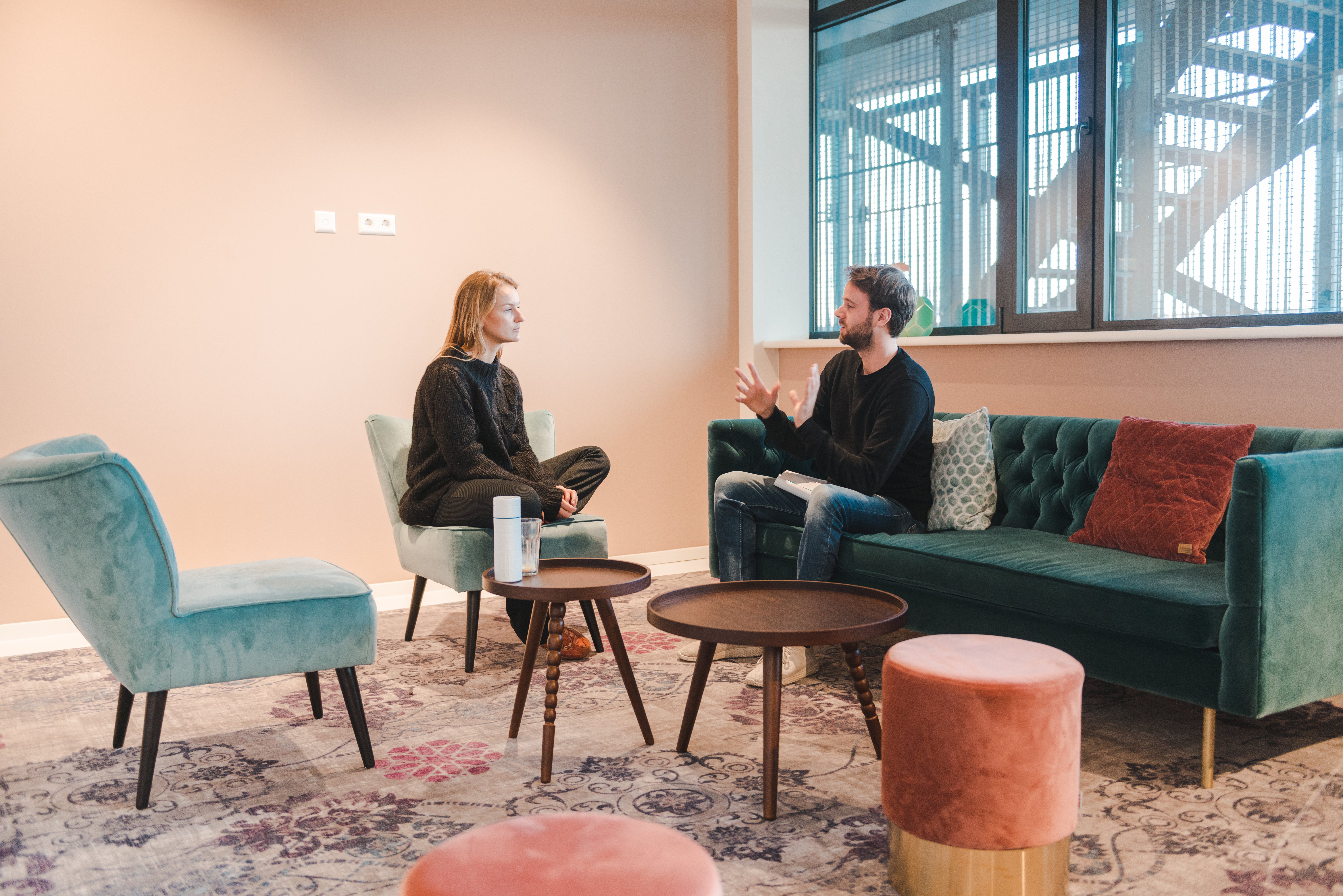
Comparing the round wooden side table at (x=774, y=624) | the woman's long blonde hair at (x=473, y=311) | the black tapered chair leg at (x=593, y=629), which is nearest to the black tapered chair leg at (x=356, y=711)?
the round wooden side table at (x=774, y=624)

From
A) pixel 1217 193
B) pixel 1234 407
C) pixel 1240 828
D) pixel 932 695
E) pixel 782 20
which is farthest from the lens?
pixel 782 20

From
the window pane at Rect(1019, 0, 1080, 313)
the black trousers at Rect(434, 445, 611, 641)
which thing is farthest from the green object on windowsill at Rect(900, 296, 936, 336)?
the black trousers at Rect(434, 445, 611, 641)

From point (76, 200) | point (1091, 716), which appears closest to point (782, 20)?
point (76, 200)

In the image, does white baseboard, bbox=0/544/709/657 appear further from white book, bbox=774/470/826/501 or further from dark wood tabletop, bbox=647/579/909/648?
dark wood tabletop, bbox=647/579/909/648

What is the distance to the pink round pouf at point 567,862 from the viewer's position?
1013 millimetres

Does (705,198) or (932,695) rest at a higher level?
(705,198)

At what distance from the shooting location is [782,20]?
4.89m

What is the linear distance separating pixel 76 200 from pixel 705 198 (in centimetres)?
261

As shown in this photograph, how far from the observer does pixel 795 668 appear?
296 centimetres

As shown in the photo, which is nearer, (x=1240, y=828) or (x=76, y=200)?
(x=1240, y=828)

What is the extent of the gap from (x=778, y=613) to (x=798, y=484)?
1.00 metres

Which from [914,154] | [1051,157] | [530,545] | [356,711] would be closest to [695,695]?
[530,545]

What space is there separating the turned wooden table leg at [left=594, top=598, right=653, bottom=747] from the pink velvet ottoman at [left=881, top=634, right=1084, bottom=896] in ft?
2.78

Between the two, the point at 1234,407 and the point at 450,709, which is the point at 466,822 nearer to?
the point at 450,709
